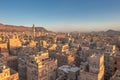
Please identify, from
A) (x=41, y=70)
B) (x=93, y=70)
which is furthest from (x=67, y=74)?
(x=93, y=70)

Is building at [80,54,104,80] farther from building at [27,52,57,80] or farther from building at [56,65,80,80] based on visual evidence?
building at [27,52,57,80]

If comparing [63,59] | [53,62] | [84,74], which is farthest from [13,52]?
[84,74]

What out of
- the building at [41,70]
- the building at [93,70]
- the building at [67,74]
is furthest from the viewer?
Result: the building at [67,74]

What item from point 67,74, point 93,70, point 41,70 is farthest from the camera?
point 67,74

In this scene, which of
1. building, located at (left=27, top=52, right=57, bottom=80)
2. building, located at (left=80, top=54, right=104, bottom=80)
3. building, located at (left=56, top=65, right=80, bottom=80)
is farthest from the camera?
building, located at (left=56, top=65, right=80, bottom=80)

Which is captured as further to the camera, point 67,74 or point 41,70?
point 67,74

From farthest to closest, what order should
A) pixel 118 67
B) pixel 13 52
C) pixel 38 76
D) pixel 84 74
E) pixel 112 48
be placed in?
pixel 13 52 → pixel 112 48 → pixel 118 67 → pixel 38 76 → pixel 84 74

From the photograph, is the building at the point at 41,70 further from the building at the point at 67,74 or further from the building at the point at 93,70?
the building at the point at 93,70

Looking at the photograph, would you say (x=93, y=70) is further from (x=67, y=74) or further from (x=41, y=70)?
(x=41, y=70)

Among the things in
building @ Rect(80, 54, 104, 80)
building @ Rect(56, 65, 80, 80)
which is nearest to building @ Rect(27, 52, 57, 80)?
building @ Rect(56, 65, 80, 80)

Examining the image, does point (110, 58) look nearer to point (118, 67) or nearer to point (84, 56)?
point (118, 67)

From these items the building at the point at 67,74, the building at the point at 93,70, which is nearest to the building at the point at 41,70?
the building at the point at 67,74
